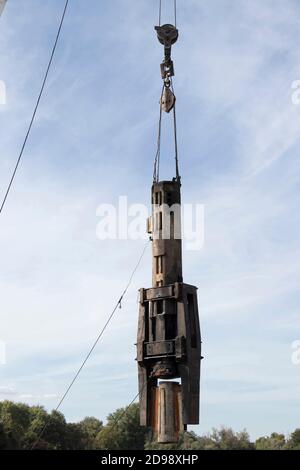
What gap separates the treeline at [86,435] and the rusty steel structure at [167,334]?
4946 centimetres

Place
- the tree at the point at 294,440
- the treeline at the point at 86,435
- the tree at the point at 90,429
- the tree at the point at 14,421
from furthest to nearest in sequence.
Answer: the tree at the point at 294,440, the tree at the point at 90,429, the treeline at the point at 86,435, the tree at the point at 14,421

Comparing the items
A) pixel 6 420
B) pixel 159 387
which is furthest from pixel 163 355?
pixel 6 420

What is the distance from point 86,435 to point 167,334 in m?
68.0

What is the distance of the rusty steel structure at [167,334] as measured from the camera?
21875mm

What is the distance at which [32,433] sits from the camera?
77.6 meters

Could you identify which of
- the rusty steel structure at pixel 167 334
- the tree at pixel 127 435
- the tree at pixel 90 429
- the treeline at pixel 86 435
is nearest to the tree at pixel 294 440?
the treeline at pixel 86 435

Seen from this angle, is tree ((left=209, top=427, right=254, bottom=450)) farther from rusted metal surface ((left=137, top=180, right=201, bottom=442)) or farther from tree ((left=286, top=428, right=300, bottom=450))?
rusted metal surface ((left=137, top=180, right=201, bottom=442))

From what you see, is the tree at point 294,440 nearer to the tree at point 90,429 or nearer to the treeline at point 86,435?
the treeline at point 86,435

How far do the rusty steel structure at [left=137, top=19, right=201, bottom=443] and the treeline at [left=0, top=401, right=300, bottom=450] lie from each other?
49462 mm

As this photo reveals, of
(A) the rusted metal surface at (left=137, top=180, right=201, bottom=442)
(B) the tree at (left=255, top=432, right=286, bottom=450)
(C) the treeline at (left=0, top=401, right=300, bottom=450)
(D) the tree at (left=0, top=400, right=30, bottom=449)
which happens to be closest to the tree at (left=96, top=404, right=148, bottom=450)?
(C) the treeline at (left=0, top=401, right=300, bottom=450)

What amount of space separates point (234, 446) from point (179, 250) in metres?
74.3
